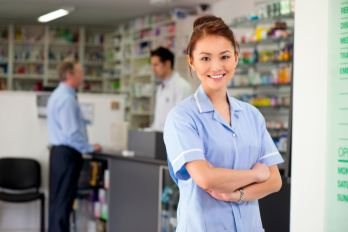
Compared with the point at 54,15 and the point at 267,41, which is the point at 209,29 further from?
the point at 54,15

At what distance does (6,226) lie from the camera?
504 cm

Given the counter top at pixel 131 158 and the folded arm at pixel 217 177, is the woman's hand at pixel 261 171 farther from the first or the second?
the counter top at pixel 131 158

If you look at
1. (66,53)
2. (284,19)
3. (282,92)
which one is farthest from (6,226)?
(66,53)

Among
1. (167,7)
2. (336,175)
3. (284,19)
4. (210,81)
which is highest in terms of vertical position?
(167,7)

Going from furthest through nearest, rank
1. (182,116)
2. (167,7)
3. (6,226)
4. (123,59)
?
(123,59) < (167,7) < (6,226) < (182,116)

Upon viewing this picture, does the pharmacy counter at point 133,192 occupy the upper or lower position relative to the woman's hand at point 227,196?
lower

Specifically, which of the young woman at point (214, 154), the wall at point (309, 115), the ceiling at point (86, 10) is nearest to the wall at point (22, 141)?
the ceiling at point (86, 10)

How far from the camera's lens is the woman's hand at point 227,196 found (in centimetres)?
143

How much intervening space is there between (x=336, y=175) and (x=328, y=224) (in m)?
0.20

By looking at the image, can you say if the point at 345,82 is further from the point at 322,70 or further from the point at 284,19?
the point at 284,19

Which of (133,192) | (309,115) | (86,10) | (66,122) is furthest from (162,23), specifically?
(309,115)

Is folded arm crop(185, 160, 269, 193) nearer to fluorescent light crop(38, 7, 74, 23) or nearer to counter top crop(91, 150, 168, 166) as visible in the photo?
counter top crop(91, 150, 168, 166)

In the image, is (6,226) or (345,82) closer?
(345,82)

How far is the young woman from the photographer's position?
1.41m
